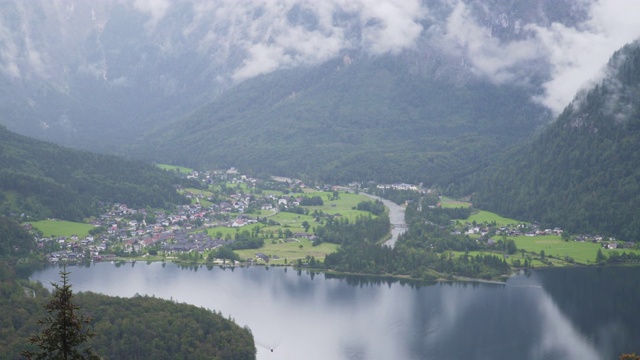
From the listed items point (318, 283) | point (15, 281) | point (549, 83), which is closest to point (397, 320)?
point (318, 283)

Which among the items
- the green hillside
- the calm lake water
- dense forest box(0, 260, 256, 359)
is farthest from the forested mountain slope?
dense forest box(0, 260, 256, 359)

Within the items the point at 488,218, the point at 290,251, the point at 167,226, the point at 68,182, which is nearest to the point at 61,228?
the point at 167,226

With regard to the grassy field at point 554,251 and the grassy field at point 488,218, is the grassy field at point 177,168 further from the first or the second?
the grassy field at point 554,251

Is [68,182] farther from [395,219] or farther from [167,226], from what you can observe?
[395,219]

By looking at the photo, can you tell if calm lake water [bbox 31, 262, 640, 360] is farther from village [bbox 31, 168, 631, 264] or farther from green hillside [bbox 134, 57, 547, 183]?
green hillside [bbox 134, 57, 547, 183]

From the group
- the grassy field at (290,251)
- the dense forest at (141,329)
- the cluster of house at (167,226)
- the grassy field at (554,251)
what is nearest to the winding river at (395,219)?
the grassy field at (290,251)

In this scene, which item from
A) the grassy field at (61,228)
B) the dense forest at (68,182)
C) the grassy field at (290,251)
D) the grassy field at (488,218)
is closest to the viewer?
the grassy field at (290,251)
